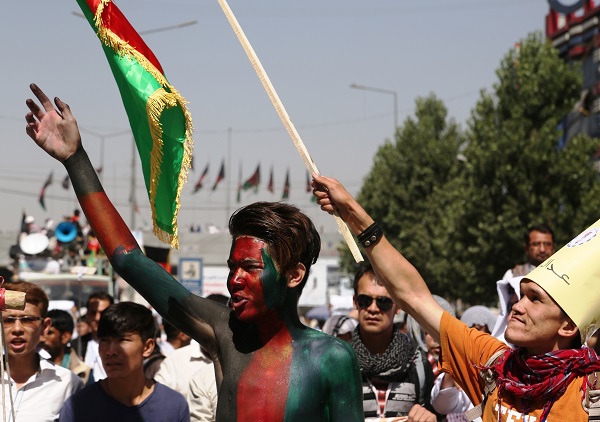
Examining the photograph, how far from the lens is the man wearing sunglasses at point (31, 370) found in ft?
15.9

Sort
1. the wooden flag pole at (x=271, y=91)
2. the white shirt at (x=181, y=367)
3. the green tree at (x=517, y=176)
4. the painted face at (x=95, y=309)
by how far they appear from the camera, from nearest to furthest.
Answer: the wooden flag pole at (x=271, y=91), the white shirt at (x=181, y=367), the painted face at (x=95, y=309), the green tree at (x=517, y=176)

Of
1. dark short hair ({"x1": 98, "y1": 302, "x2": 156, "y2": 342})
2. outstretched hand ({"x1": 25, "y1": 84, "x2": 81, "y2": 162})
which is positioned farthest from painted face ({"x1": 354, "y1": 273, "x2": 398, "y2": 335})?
outstretched hand ({"x1": 25, "y1": 84, "x2": 81, "y2": 162})

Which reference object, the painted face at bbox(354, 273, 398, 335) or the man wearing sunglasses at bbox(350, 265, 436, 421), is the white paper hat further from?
the painted face at bbox(354, 273, 398, 335)

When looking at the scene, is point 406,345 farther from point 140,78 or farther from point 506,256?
point 506,256

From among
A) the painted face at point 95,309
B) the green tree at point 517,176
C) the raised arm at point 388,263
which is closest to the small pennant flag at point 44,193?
the green tree at point 517,176

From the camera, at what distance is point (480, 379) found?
3.72 meters

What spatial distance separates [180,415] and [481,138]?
21.3m

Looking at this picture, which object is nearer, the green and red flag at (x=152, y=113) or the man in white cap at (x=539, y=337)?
the man in white cap at (x=539, y=337)

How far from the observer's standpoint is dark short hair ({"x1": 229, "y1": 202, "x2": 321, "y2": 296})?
3.23 meters

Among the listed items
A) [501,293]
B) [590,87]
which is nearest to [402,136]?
[590,87]

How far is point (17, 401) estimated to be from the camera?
4.84 m

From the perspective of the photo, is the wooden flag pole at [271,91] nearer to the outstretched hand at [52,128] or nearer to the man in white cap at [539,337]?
the man in white cap at [539,337]

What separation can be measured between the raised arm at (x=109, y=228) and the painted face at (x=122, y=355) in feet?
5.45

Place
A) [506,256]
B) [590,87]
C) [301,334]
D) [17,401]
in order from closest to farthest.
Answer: [301,334] < [17,401] < [506,256] < [590,87]
